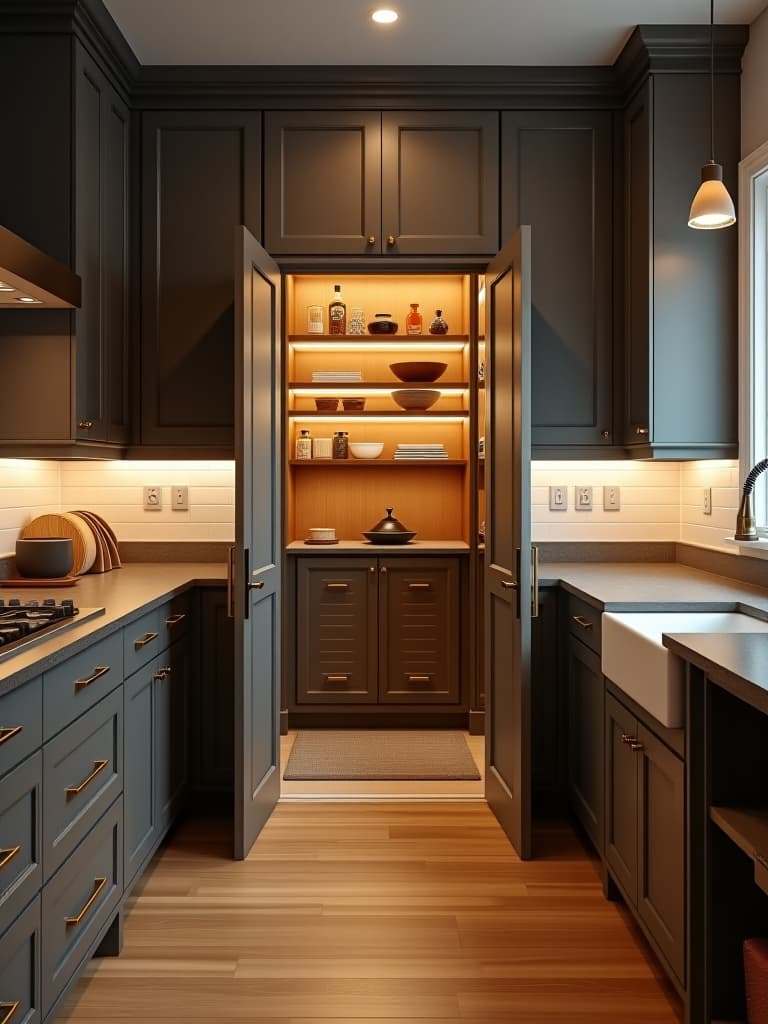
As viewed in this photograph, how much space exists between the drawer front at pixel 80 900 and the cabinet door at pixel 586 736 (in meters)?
→ 1.43

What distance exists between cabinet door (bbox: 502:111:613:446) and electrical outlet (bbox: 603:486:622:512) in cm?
36

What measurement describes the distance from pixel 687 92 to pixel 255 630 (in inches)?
102

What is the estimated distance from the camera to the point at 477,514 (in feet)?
14.5

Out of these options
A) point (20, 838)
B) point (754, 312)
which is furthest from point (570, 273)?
point (20, 838)

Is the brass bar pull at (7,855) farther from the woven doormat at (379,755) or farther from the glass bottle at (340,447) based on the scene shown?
the glass bottle at (340,447)

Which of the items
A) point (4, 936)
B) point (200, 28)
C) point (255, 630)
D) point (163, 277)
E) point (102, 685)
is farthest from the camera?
point (163, 277)

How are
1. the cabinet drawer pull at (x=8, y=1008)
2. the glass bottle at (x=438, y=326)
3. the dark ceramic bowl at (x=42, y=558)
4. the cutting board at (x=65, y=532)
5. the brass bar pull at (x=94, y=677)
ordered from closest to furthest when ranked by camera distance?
the cabinet drawer pull at (x=8, y=1008) < the brass bar pull at (x=94, y=677) < the dark ceramic bowl at (x=42, y=558) < the cutting board at (x=65, y=532) < the glass bottle at (x=438, y=326)

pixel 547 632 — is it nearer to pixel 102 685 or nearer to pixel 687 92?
pixel 102 685

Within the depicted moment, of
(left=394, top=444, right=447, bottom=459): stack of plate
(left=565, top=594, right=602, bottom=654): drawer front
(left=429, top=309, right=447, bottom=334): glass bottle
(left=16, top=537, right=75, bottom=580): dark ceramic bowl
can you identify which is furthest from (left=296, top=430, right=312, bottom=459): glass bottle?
(left=565, top=594, right=602, bottom=654): drawer front

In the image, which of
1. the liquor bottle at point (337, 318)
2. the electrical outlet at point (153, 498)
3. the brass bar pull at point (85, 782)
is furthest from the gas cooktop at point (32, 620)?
the liquor bottle at point (337, 318)

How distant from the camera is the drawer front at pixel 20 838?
1652 millimetres

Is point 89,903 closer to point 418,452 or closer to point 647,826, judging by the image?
point 647,826

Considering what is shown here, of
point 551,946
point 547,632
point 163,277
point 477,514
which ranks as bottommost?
point 551,946

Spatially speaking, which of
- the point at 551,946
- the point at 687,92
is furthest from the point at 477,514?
the point at 551,946
